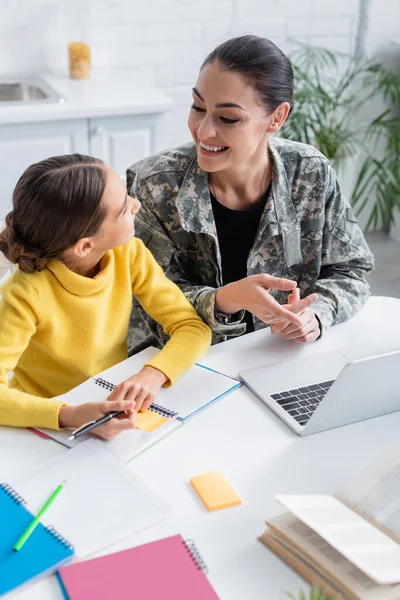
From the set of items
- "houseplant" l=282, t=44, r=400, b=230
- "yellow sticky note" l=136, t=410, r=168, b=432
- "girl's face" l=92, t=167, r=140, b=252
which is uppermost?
"girl's face" l=92, t=167, r=140, b=252

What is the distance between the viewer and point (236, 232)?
72.1 inches

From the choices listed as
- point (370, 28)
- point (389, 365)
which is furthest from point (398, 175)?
point (389, 365)

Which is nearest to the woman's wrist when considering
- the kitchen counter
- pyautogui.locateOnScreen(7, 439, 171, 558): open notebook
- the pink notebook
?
pyautogui.locateOnScreen(7, 439, 171, 558): open notebook

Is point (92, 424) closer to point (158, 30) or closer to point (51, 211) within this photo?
point (51, 211)

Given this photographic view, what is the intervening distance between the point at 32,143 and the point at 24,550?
2101mm

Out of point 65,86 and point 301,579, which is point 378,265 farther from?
point 301,579

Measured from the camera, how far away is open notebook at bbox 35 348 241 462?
1.22m

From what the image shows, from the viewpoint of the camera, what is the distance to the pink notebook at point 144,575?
3.08ft

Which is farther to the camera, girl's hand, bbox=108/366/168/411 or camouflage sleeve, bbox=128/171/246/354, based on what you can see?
camouflage sleeve, bbox=128/171/246/354

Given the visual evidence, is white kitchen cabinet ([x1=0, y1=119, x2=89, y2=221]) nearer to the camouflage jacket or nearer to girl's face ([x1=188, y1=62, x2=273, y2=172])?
the camouflage jacket

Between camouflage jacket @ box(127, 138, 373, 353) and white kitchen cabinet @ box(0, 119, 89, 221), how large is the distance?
114 cm

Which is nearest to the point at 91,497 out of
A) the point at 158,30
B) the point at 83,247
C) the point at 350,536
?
the point at 350,536

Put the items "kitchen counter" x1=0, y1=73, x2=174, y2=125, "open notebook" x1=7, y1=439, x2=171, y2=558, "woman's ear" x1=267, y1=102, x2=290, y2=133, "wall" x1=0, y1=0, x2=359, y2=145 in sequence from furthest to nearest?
"wall" x1=0, y1=0, x2=359, y2=145 < "kitchen counter" x1=0, y1=73, x2=174, y2=125 < "woman's ear" x1=267, y1=102, x2=290, y2=133 < "open notebook" x1=7, y1=439, x2=171, y2=558

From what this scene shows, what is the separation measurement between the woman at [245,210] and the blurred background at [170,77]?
3.85 feet
